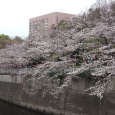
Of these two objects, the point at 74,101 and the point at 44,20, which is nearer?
the point at 74,101

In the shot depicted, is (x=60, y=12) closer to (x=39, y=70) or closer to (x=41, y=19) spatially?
(x=41, y=19)

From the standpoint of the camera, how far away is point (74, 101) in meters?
10.6

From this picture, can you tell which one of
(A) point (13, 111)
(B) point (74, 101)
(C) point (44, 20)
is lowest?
(A) point (13, 111)

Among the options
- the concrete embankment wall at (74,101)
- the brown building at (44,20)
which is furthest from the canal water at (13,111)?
the brown building at (44,20)

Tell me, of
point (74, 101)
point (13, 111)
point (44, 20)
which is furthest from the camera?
point (44, 20)

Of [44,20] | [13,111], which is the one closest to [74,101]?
[13,111]

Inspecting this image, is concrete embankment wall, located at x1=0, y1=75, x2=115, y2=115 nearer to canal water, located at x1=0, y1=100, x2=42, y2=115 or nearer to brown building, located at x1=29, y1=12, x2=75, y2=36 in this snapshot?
canal water, located at x1=0, y1=100, x2=42, y2=115

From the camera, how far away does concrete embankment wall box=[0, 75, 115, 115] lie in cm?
914

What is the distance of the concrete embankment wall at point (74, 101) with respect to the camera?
30.0ft

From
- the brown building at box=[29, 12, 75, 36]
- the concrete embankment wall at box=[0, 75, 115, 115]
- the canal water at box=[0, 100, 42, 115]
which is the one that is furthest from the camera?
the brown building at box=[29, 12, 75, 36]

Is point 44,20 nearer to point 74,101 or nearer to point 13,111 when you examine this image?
point 13,111

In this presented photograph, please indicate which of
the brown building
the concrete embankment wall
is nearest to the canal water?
the concrete embankment wall

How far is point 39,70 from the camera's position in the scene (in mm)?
12742

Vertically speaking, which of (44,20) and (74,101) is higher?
(44,20)
